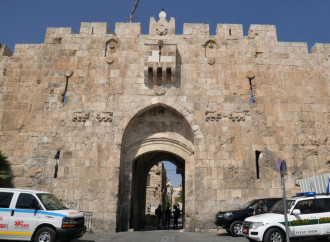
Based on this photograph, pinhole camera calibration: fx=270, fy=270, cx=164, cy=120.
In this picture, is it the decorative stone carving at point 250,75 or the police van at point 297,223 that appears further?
the decorative stone carving at point 250,75

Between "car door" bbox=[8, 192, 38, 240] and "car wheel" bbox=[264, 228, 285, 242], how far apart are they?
6.20 metres

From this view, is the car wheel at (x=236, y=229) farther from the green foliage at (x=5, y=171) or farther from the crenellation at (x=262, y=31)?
the green foliage at (x=5, y=171)

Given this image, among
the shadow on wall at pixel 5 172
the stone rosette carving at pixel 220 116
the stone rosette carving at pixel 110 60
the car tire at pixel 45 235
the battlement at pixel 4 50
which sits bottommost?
the car tire at pixel 45 235

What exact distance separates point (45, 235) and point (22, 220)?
0.73m

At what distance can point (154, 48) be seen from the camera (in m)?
12.7

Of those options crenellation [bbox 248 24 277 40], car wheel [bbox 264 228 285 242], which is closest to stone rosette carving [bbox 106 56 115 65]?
crenellation [bbox 248 24 277 40]

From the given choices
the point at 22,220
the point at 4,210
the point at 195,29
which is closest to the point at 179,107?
the point at 195,29

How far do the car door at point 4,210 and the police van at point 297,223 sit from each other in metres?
6.50

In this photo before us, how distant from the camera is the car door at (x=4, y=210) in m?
7.04

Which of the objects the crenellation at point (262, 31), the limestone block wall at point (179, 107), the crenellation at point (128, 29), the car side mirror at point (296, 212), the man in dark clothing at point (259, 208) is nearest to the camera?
the car side mirror at point (296, 212)

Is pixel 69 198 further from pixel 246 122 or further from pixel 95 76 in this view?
pixel 246 122

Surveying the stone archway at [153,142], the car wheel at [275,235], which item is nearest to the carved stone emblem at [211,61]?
the stone archway at [153,142]

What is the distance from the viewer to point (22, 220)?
7098 millimetres

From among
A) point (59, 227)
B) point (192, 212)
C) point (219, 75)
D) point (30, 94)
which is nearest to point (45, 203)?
point (59, 227)
